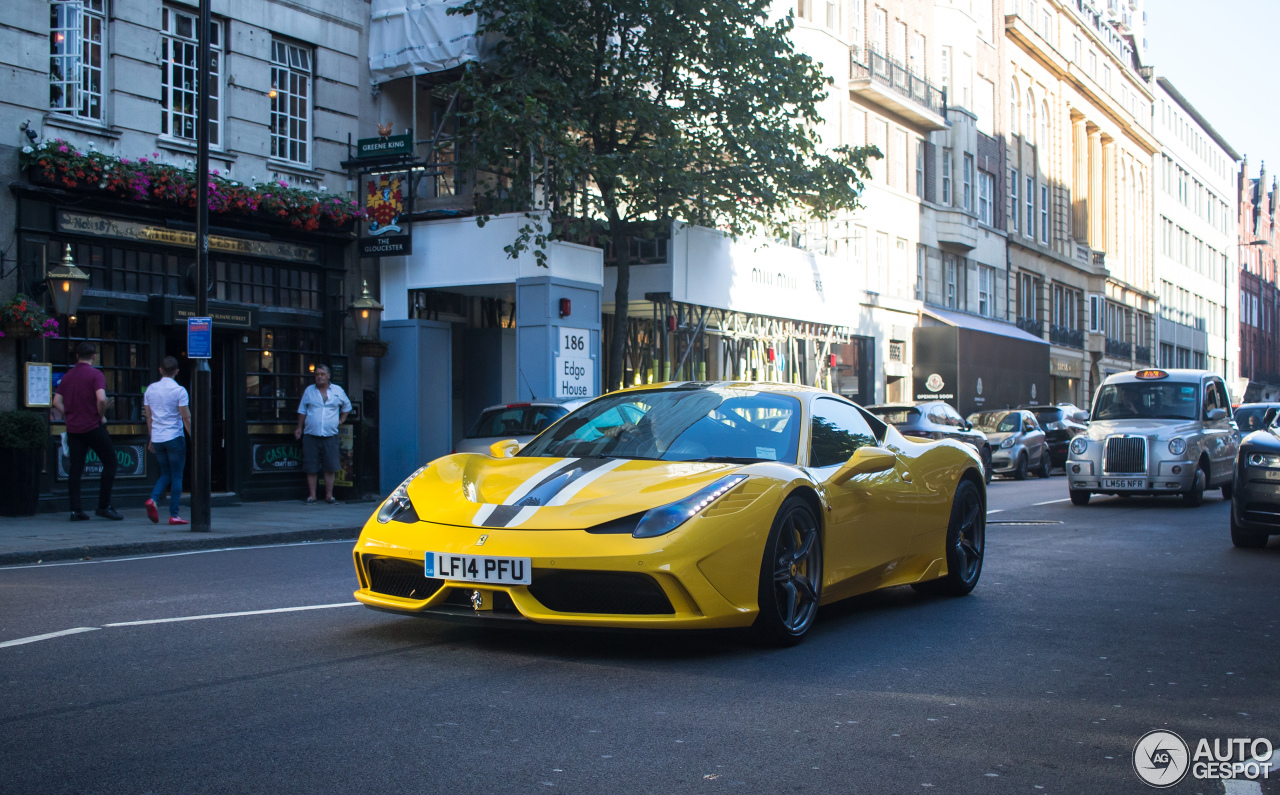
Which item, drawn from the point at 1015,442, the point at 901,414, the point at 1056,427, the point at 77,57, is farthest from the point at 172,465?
the point at 1056,427

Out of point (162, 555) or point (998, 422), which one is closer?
point (162, 555)

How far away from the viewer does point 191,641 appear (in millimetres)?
5922

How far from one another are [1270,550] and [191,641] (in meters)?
9.58

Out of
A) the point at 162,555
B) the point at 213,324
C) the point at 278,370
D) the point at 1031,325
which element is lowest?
the point at 162,555

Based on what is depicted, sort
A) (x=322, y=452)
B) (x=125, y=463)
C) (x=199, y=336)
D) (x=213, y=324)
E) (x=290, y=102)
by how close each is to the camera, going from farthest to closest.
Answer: (x=290, y=102) < (x=322, y=452) < (x=213, y=324) < (x=125, y=463) < (x=199, y=336)

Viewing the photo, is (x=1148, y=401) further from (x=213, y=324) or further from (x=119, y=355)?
(x=119, y=355)

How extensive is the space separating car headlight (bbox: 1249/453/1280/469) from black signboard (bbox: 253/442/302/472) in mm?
12533

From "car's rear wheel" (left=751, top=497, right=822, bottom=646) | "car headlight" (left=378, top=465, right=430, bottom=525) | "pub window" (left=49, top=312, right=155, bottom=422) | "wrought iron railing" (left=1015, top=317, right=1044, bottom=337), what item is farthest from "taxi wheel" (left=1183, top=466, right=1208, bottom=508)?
"wrought iron railing" (left=1015, top=317, right=1044, bottom=337)

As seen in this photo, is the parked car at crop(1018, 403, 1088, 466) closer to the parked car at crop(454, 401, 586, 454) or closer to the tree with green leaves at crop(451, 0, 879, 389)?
the tree with green leaves at crop(451, 0, 879, 389)

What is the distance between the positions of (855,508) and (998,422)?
68.5ft

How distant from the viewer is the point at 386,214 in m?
19.1

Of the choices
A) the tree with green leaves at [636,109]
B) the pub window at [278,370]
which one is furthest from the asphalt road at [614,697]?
the tree with green leaves at [636,109]

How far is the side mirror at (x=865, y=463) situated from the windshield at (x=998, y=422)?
20078 millimetres

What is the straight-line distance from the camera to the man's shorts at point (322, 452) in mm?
17125
